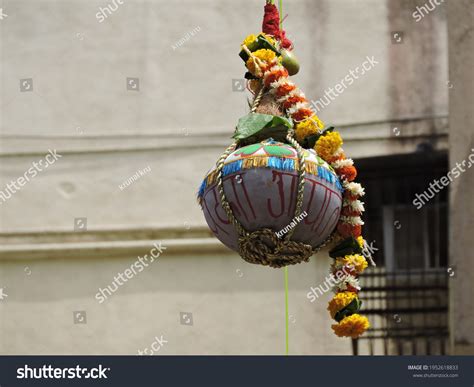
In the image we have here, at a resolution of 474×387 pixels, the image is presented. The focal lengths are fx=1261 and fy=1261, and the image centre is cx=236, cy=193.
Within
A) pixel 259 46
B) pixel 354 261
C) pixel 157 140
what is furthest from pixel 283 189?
pixel 157 140

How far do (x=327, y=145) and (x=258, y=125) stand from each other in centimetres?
47

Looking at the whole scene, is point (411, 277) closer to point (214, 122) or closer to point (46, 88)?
point (214, 122)

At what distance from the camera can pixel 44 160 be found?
14.3 m

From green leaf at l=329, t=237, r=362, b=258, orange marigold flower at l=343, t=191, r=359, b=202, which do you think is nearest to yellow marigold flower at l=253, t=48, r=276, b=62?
orange marigold flower at l=343, t=191, r=359, b=202

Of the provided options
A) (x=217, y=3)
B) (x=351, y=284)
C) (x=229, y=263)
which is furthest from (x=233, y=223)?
(x=217, y=3)

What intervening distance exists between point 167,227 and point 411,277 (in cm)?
273

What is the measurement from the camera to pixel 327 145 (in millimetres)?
7910

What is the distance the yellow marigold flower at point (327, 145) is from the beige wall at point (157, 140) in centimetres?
579

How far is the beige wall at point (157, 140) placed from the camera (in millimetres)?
13773

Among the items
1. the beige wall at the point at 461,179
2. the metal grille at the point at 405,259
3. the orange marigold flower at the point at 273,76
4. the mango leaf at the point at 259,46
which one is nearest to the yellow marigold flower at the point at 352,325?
the orange marigold flower at the point at 273,76

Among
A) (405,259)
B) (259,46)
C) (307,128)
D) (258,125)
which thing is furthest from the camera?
(405,259)

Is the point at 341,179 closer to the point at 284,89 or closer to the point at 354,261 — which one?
the point at 354,261

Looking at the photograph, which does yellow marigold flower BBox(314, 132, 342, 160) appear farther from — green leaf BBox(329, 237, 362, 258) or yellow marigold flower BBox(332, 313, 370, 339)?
yellow marigold flower BBox(332, 313, 370, 339)

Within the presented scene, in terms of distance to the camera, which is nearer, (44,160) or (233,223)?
(233,223)
